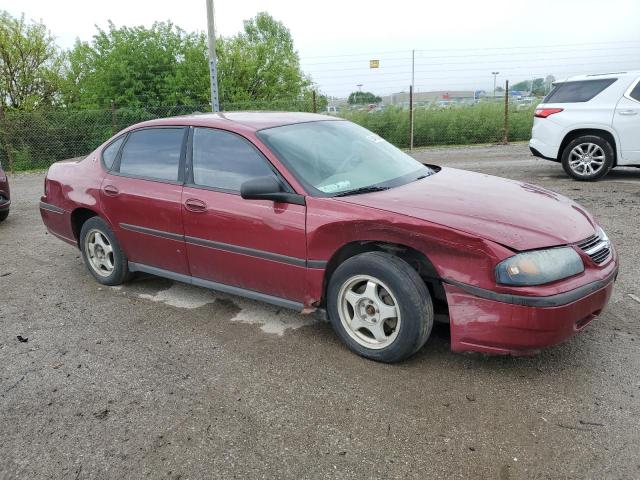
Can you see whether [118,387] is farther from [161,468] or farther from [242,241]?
[242,241]

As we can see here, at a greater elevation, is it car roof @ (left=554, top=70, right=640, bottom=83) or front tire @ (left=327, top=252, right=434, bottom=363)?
car roof @ (left=554, top=70, right=640, bottom=83)

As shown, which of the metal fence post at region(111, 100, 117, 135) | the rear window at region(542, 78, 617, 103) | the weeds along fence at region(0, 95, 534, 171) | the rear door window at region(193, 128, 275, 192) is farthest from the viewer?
the weeds along fence at region(0, 95, 534, 171)

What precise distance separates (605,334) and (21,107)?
21582mm

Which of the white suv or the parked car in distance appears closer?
the parked car in distance

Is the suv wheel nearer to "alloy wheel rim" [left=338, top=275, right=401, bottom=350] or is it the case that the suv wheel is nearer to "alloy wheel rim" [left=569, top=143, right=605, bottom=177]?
"alloy wheel rim" [left=569, top=143, right=605, bottom=177]

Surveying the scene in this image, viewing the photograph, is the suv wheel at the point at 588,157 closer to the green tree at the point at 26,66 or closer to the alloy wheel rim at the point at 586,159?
the alloy wheel rim at the point at 586,159

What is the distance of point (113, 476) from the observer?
237cm

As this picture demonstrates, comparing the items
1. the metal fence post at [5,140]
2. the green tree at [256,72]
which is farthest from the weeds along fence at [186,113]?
the green tree at [256,72]

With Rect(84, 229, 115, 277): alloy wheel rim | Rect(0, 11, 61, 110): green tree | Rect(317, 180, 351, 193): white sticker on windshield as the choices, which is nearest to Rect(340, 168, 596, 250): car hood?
Rect(317, 180, 351, 193): white sticker on windshield

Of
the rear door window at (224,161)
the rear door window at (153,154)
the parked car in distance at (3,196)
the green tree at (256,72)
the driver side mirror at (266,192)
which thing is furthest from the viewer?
the green tree at (256,72)

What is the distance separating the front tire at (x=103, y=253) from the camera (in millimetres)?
4652

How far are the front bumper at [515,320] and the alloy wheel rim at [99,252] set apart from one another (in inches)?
124

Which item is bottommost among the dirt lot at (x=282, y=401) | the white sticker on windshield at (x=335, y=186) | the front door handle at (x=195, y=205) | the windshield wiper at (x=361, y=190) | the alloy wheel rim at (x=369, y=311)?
the dirt lot at (x=282, y=401)

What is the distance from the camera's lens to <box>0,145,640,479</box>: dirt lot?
2.42 m
